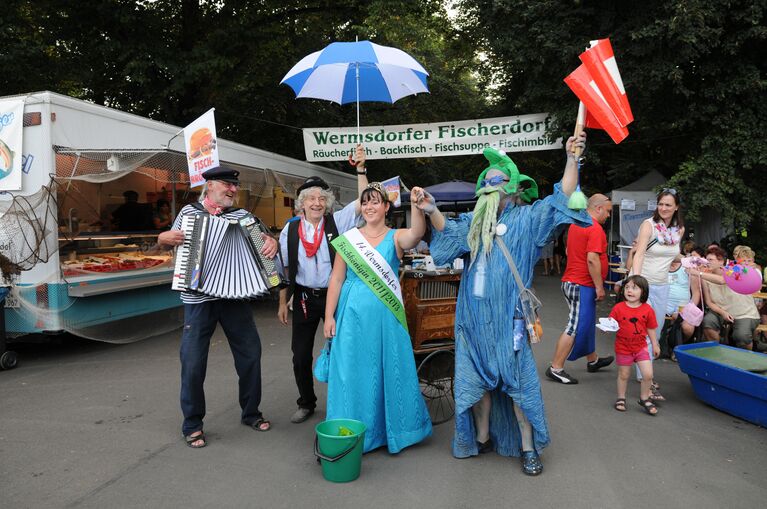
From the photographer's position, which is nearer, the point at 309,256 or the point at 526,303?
the point at 526,303

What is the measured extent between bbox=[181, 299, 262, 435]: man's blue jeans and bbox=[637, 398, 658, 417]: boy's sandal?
3270 mm

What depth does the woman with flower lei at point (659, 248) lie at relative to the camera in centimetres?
530

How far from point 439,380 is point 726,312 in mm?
3699

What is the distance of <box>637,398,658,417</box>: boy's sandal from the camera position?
4.82 metres

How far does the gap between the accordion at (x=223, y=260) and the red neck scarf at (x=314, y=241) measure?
11.9 inches

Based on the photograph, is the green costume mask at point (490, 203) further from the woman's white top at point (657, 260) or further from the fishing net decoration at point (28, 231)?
the fishing net decoration at point (28, 231)

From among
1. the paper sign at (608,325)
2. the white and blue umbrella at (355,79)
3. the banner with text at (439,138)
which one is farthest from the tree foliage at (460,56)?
the paper sign at (608,325)

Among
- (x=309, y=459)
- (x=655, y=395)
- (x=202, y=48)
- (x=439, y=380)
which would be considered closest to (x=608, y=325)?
(x=655, y=395)

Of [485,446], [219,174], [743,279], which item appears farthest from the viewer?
[743,279]

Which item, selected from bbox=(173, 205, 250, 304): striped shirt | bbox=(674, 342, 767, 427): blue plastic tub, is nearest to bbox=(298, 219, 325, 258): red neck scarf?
bbox=(173, 205, 250, 304): striped shirt

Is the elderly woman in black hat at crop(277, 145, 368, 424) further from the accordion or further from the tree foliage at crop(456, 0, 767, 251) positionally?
the tree foliage at crop(456, 0, 767, 251)

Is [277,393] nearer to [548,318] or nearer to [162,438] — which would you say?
[162,438]

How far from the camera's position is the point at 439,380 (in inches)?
184

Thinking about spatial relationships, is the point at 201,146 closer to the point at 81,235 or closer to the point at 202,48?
the point at 81,235
